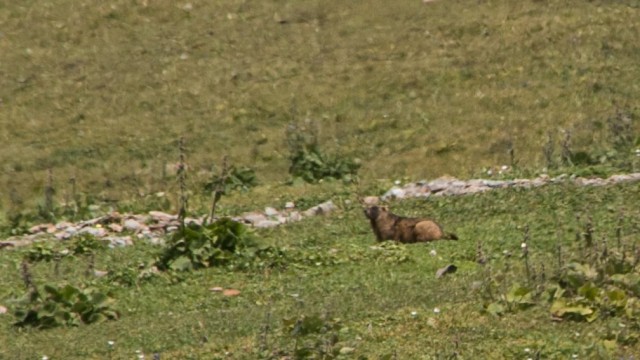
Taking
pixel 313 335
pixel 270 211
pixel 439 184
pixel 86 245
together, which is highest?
pixel 313 335

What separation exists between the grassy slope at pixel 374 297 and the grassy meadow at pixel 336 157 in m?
0.03

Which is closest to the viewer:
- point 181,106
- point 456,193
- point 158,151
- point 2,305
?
point 2,305

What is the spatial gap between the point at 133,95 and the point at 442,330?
15442 mm

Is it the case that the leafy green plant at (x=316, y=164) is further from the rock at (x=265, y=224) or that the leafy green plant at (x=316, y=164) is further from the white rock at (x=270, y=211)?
the rock at (x=265, y=224)

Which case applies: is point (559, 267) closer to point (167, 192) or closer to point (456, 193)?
point (456, 193)

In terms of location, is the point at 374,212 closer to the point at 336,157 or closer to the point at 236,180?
the point at 236,180

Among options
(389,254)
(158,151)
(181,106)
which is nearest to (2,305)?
(389,254)

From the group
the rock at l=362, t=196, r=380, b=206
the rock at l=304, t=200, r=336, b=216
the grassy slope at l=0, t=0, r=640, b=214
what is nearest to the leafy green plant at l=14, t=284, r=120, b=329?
the rock at l=304, t=200, r=336, b=216

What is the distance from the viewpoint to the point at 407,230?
52.0 ft

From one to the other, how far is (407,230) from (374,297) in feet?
10.3

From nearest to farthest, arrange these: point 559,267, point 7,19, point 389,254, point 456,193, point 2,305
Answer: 1. point 559,267
2. point 2,305
3. point 389,254
4. point 456,193
5. point 7,19

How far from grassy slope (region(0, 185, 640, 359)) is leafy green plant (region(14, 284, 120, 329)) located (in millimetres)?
171

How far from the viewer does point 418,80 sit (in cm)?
2495

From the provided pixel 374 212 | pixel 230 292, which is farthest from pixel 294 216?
pixel 230 292
